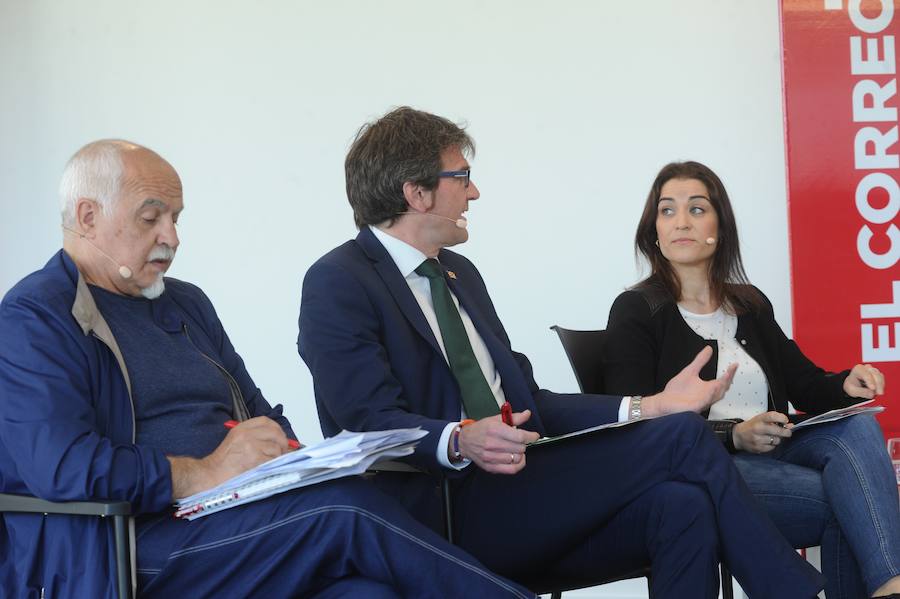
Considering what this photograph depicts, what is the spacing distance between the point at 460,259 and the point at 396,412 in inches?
26.1

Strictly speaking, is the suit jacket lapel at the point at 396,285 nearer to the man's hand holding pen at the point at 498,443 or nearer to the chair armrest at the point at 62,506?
the man's hand holding pen at the point at 498,443

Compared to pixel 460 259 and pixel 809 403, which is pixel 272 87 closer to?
pixel 460 259

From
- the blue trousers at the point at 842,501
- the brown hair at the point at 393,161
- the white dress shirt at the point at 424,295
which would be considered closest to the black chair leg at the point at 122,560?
the white dress shirt at the point at 424,295

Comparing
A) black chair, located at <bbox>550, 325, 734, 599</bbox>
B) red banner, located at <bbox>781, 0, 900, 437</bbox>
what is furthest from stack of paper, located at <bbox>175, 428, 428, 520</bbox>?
red banner, located at <bbox>781, 0, 900, 437</bbox>

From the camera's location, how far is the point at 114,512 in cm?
179

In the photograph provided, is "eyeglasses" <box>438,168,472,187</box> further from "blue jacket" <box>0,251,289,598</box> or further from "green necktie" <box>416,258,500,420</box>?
"blue jacket" <box>0,251,289,598</box>

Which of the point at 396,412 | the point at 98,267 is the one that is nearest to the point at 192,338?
the point at 98,267

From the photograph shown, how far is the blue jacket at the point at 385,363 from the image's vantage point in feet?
7.48

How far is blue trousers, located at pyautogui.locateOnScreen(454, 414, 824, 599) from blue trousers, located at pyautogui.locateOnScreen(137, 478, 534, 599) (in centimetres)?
39

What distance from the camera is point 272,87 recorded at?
4277 millimetres

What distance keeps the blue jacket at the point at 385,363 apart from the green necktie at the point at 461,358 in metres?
0.03

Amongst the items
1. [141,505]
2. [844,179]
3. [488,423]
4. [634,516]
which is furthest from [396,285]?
[844,179]

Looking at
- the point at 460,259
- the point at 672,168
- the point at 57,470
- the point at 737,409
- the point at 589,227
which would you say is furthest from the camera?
the point at 589,227

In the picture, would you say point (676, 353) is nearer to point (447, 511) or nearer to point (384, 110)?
point (447, 511)
